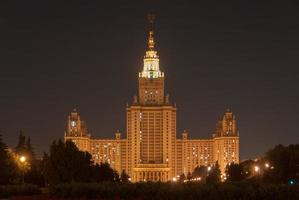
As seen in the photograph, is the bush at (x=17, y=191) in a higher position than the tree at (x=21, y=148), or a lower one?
lower

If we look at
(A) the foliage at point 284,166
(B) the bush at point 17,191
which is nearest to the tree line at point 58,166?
(B) the bush at point 17,191

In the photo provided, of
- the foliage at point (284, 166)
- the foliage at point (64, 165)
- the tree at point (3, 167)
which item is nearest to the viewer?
the foliage at point (64, 165)

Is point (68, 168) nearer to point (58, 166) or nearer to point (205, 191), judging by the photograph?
point (58, 166)

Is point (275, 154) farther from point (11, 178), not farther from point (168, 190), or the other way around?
point (168, 190)

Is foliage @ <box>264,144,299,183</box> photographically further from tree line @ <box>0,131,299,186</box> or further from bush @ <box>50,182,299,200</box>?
bush @ <box>50,182,299,200</box>

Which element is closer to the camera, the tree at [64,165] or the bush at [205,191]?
the bush at [205,191]

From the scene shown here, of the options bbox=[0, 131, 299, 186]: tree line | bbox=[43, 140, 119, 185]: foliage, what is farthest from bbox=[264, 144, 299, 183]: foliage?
bbox=[43, 140, 119, 185]: foliage

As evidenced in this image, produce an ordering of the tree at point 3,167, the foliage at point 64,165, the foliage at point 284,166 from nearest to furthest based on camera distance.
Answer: the foliage at point 64,165 < the tree at point 3,167 < the foliage at point 284,166

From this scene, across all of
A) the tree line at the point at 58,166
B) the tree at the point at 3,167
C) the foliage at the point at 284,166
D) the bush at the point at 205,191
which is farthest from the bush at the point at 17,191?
the foliage at the point at 284,166

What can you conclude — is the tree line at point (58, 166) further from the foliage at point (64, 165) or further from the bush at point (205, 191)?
the bush at point (205, 191)

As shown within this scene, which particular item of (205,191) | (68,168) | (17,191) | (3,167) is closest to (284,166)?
(68,168)

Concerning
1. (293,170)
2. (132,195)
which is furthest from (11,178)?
(132,195)

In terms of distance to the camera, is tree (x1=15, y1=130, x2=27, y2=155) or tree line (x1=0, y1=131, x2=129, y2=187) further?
tree (x1=15, y1=130, x2=27, y2=155)

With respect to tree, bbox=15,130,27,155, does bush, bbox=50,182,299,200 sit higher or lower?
lower
